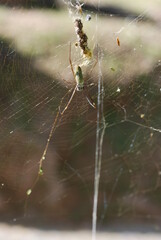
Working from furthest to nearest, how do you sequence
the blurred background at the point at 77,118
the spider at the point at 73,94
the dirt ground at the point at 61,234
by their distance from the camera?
the dirt ground at the point at 61,234, the blurred background at the point at 77,118, the spider at the point at 73,94

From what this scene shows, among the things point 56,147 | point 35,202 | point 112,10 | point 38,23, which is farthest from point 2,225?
point 112,10

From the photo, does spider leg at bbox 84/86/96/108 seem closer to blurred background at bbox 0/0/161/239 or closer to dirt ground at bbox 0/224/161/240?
blurred background at bbox 0/0/161/239

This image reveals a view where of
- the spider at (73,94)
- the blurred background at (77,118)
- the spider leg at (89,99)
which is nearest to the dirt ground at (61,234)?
the blurred background at (77,118)

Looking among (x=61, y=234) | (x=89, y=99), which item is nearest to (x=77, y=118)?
(x=89, y=99)

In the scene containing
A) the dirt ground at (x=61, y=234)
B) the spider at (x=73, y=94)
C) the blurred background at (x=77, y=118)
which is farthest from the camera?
the dirt ground at (x=61, y=234)

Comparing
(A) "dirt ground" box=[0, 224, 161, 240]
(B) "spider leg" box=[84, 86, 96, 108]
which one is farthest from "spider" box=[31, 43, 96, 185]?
(A) "dirt ground" box=[0, 224, 161, 240]

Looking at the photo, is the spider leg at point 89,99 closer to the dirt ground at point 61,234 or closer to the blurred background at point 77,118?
the blurred background at point 77,118

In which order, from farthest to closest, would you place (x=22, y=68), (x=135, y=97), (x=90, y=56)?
(x=135, y=97)
(x=22, y=68)
(x=90, y=56)

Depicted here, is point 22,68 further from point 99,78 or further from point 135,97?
point 135,97
